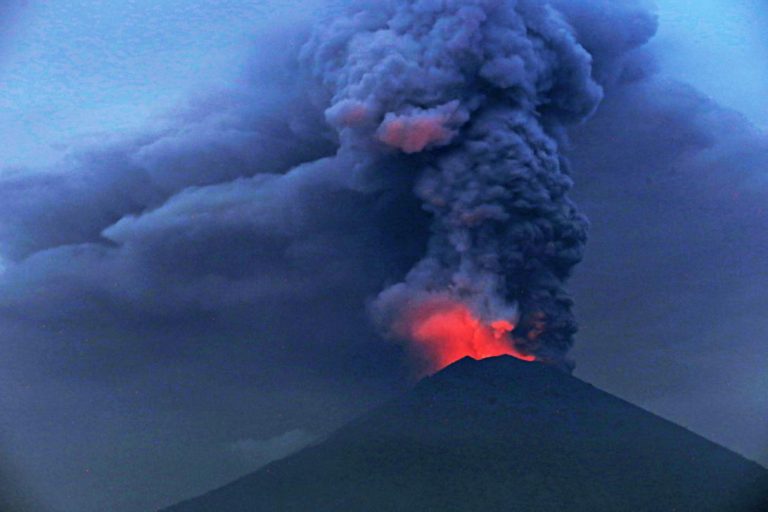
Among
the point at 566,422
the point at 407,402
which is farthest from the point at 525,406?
the point at 407,402

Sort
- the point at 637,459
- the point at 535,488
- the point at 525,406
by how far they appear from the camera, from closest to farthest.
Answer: the point at 535,488 < the point at 637,459 < the point at 525,406

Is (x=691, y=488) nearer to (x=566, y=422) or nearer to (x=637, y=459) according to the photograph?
(x=637, y=459)

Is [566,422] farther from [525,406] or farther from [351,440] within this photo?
[351,440]

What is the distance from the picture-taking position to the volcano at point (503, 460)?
3203 cm

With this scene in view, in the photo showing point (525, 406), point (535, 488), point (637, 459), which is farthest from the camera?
point (525, 406)

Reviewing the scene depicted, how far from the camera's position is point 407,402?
3791 cm

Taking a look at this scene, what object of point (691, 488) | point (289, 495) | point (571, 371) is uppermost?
point (571, 371)

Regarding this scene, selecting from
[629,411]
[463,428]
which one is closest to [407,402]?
[463,428]

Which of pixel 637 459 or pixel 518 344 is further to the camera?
pixel 518 344

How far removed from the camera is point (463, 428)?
1426 inches

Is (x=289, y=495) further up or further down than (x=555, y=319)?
further down

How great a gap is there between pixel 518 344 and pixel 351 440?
23.8ft

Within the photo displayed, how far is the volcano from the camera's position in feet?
105

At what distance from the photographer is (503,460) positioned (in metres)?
34.0
